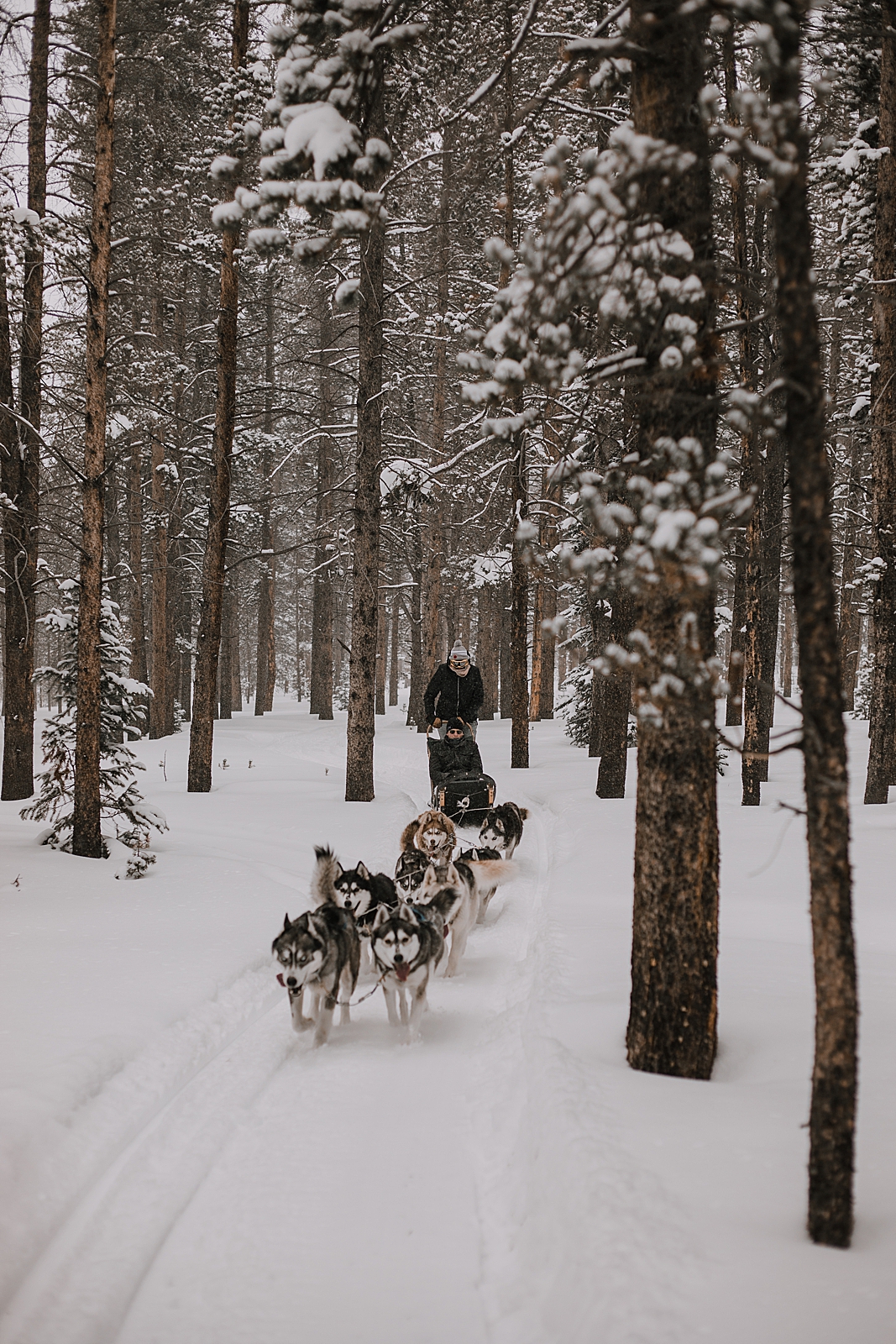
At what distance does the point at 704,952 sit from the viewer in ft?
14.9

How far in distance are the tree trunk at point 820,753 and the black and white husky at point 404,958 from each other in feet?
10.5

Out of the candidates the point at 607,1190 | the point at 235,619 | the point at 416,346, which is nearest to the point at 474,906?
the point at 607,1190

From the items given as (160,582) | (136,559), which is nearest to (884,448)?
(160,582)

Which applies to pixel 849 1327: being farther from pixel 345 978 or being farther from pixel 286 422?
pixel 286 422

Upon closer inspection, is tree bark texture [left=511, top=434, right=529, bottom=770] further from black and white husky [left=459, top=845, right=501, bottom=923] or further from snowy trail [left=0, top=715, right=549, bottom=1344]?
snowy trail [left=0, top=715, right=549, bottom=1344]

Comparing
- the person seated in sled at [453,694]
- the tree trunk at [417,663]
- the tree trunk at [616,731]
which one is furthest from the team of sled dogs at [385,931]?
the tree trunk at [417,663]

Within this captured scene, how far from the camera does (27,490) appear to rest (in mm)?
13008

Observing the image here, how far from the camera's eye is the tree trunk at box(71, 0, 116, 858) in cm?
924

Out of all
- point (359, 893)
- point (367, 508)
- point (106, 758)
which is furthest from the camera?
point (367, 508)

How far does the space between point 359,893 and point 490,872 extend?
1.86m

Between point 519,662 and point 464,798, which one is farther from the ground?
point 519,662

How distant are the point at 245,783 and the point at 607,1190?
1422cm

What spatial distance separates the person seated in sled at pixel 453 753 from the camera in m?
12.3

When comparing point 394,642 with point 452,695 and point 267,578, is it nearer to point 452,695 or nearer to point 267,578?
point 267,578
